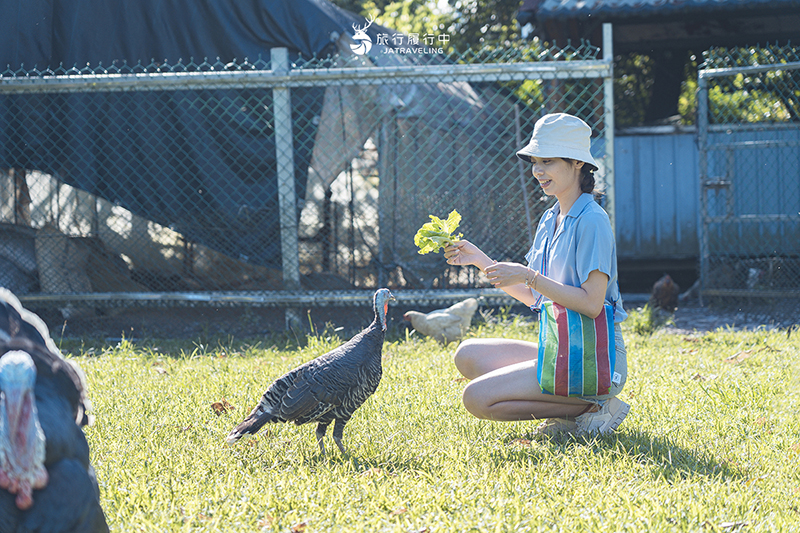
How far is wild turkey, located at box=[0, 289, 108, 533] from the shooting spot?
1949mm

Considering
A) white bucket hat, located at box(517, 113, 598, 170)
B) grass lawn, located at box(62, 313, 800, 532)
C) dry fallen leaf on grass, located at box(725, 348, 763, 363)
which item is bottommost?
dry fallen leaf on grass, located at box(725, 348, 763, 363)

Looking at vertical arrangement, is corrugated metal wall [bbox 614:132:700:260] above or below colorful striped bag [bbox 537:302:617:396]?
above

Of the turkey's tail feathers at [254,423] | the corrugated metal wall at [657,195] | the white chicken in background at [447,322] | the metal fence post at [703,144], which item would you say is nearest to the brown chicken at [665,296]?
the metal fence post at [703,144]

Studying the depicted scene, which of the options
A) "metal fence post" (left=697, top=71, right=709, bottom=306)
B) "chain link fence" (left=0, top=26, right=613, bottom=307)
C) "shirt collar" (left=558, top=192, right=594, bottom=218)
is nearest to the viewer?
"shirt collar" (left=558, top=192, right=594, bottom=218)

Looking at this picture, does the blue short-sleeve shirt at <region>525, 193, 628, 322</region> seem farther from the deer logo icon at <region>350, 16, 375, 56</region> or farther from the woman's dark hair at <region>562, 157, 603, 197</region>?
the deer logo icon at <region>350, 16, 375, 56</region>

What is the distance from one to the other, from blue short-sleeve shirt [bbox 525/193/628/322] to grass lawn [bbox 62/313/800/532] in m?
0.78

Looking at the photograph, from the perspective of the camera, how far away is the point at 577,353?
324 centimetres

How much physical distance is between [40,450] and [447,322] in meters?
3.98

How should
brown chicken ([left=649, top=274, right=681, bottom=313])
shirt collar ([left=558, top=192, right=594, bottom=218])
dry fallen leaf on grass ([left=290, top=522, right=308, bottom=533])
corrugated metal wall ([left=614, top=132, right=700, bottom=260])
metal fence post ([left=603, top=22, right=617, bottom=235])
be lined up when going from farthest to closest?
corrugated metal wall ([left=614, top=132, right=700, bottom=260]) → brown chicken ([left=649, top=274, right=681, bottom=313]) → metal fence post ([left=603, top=22, right=617, bottom=235]) → shirt collar ([left=558, top=192, right=594, bottom=218]) → dry fallen leaf on grass ([left=290, top=522, right=308, bottom=533])

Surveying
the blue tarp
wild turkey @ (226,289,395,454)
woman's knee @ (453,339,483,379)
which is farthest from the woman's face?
the blue tarp

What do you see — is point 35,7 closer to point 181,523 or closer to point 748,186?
point 181,523

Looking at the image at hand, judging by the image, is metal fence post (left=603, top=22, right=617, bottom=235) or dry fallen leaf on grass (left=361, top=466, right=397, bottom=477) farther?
metal fence post (left=603, top=22, right=617, bottom=235)

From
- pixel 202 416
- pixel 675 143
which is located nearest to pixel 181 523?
pixel 202 416

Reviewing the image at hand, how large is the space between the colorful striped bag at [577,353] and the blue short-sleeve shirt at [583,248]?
0.54 ft
